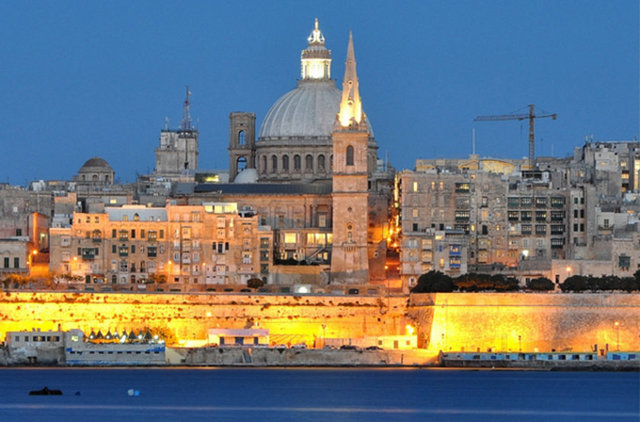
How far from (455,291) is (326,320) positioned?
5.67 m

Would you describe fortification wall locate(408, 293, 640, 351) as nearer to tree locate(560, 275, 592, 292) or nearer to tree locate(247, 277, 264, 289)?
tree locate(560, 275, 592, 292)

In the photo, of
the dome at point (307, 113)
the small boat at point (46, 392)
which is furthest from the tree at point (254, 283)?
the small boat at point (46, 392)

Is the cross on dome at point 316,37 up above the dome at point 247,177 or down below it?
above

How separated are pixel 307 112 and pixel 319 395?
3331 centimetres

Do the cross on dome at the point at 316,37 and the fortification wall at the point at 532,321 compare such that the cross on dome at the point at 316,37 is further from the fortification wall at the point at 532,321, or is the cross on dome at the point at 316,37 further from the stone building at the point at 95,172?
the fortification wall at the point at 532,321

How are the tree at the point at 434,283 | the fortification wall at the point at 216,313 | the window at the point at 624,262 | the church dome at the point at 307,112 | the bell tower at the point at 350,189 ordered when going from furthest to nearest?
1. the church dome at the point at 307,112
2. the bell tower at the point at 350,189
3. the window at the point at 624,262
4. the fortification wall at the point at 216,313
5. the tree at the point at 434,283

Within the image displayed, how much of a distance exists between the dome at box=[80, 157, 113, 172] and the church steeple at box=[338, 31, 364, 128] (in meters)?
20.9

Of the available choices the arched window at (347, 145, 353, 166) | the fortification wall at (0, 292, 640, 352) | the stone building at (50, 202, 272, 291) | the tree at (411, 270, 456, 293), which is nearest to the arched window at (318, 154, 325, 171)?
the arched window at (347, 145, 353, 166)

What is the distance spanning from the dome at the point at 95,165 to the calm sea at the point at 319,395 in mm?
30183

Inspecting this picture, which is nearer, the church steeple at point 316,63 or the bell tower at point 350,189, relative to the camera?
the bell tower at point 350,189

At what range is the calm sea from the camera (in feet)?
237

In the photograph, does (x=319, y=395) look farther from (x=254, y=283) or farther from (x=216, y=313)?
(x=254, y=283)

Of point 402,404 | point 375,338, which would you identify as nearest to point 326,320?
point 375,338

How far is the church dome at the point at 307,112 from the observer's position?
10869 cm
